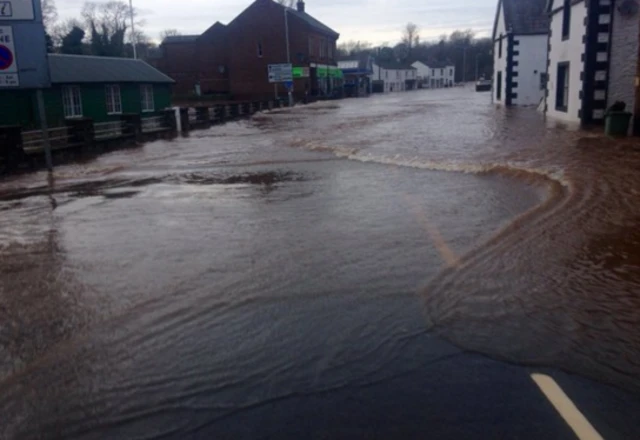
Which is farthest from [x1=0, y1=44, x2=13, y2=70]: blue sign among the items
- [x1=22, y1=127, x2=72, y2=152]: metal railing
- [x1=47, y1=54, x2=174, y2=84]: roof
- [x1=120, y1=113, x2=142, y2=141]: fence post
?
[x1=47, y1=54, x2=174, y2=84]: roof

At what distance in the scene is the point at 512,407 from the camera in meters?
3.86

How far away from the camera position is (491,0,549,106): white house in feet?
134

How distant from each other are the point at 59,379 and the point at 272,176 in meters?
10.1

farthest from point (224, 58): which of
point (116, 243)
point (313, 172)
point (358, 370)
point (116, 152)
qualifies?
point (358, 370)

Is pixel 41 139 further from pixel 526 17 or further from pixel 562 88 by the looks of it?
pixel 526 17

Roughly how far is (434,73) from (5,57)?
150133 mm

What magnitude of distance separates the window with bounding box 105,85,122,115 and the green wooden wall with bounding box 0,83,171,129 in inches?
10.9

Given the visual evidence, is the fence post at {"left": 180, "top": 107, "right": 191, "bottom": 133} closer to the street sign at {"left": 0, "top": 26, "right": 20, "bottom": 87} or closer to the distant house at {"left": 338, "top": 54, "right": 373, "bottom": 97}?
the street sign at {"left": 0, "top": 26, "right": 20, "bottom": 87}

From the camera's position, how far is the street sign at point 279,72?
60219mm

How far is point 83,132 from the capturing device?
22125 millimetres

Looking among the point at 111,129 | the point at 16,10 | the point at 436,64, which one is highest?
the point at 436,64

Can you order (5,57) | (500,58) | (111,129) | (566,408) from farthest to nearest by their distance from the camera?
1. (500,58)
2. (111,129)
3. (5,57)
4. (566,408)

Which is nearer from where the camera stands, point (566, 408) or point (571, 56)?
point (566, 408)

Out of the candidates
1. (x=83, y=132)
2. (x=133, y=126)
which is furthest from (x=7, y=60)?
(x=133, y=126)
